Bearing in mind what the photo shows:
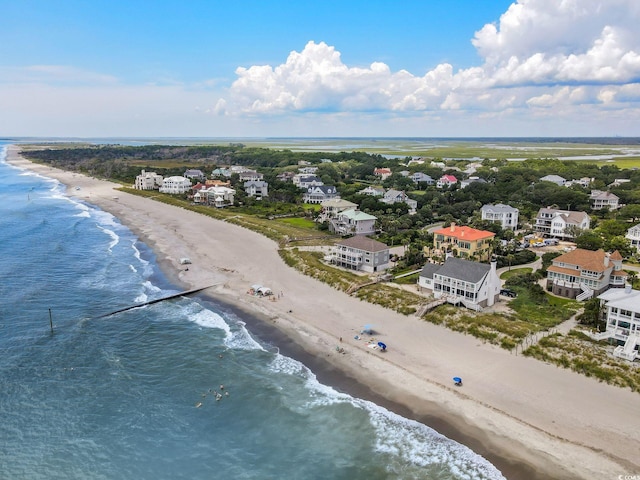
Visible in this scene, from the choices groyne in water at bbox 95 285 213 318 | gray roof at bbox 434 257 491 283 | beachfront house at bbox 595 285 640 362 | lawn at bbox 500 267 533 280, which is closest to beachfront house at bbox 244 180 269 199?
groyne in water at bbox 95 285 213 318

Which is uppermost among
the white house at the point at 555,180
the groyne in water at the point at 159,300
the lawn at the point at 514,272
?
the white house at the point at 555,180

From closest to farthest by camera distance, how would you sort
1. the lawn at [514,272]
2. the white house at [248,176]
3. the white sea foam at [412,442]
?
the white sea foam at [412,442]
the lawn at [514,272]
the white house at [248,176]

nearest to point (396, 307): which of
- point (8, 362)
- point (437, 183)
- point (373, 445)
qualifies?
point (373, 445)

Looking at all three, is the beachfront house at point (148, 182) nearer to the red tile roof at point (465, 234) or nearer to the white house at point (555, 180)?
the red tile roof at point (465, 234)

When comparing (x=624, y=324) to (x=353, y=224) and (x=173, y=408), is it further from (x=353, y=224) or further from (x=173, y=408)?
(x=353, y=224)

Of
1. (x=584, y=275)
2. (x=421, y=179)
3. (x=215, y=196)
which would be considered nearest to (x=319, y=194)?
(x=215, y=196)

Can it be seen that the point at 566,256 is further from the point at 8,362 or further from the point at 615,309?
the point at 8,362

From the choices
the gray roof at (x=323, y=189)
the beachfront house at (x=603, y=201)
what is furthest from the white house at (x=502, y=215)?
the gray roof at (x=323, y=189)
